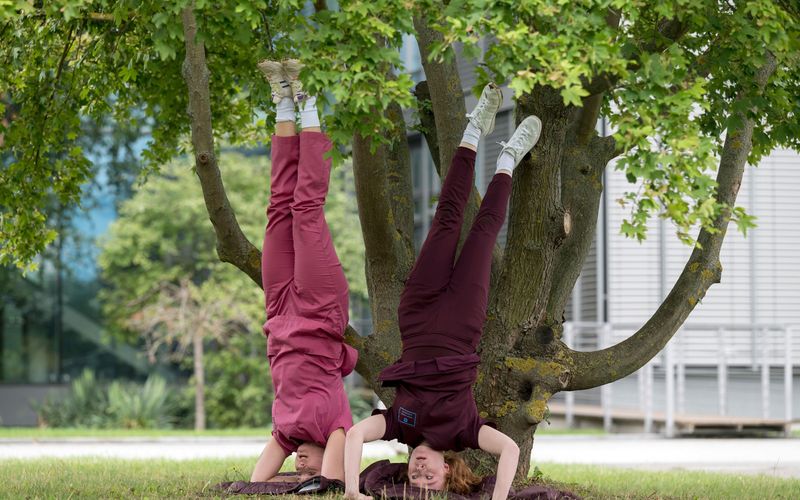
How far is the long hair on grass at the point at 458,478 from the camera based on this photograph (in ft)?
21.5

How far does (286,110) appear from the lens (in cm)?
693

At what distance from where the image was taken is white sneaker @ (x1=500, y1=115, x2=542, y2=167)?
7.00 meters

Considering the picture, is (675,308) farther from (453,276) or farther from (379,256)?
(379,256)

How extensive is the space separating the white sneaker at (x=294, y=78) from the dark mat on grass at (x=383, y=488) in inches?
95.0

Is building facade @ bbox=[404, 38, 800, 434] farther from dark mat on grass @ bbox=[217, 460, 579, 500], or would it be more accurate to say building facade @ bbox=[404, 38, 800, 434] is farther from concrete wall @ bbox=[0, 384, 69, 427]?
dark mat on grass @ bbox=[217, 460, 579, 500]

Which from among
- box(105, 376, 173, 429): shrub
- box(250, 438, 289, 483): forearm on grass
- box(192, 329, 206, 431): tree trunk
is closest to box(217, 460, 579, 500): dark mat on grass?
box(250, 438, 289, 483): forearm on grass

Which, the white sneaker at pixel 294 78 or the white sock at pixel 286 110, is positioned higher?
the white sneaker at pixel 294 78

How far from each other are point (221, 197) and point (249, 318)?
12694mm

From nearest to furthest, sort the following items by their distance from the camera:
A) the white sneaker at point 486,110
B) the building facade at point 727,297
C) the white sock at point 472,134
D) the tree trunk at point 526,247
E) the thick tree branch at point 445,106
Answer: the white sneaker at point 486,110
the white sock at point 472,134
the tree trunk at point 526,247
the thick tree branch at point 445,106
the building facade at point 727,297

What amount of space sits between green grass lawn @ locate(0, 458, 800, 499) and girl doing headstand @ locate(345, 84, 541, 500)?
4.62 ft

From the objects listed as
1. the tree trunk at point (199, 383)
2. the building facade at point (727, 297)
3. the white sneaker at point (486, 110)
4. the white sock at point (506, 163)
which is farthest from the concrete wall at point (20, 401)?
the white sneaker at point (486, 110)

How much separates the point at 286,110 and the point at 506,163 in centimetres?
147

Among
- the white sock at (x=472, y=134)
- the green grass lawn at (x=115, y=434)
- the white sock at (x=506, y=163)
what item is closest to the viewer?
the white sock at (x=472, y=134)

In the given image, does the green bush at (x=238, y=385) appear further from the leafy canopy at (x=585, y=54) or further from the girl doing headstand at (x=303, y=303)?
the girl doing headstand at (x=303, y=303)
